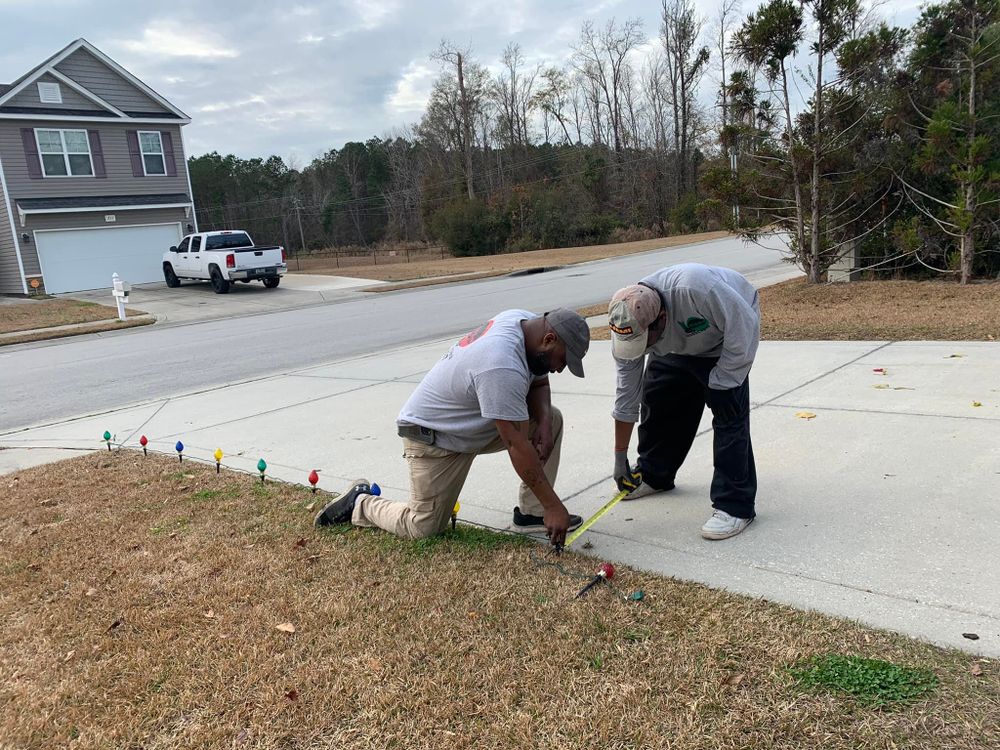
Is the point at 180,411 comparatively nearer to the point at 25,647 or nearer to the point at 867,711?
the point at 25,647

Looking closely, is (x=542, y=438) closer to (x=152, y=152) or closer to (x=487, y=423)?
(x=487, y=423)

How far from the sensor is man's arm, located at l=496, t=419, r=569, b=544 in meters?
3.19

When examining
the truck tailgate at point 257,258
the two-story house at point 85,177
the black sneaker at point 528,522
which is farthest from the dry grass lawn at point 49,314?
the black sneaker at point 528,522

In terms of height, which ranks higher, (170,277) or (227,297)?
(170,277)

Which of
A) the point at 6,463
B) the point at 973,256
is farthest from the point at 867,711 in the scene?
the point at 973,256

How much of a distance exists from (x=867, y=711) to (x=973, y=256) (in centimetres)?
1096

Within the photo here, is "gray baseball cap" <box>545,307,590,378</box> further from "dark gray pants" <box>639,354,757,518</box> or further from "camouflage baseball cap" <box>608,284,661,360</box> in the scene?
"dark gray pants" <box>639,354,757,518</box>

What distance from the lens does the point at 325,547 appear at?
12.7ft

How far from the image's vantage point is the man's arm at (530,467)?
3.19 m

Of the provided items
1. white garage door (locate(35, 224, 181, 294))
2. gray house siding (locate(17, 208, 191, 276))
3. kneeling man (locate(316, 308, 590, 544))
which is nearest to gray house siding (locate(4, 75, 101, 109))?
gray house siding (locate(17, 208, 191, 276))

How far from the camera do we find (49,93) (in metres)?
24.6

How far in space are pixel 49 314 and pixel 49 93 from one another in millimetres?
9831

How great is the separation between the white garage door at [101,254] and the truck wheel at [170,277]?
148 cm

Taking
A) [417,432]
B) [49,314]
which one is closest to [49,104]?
[49,314]
